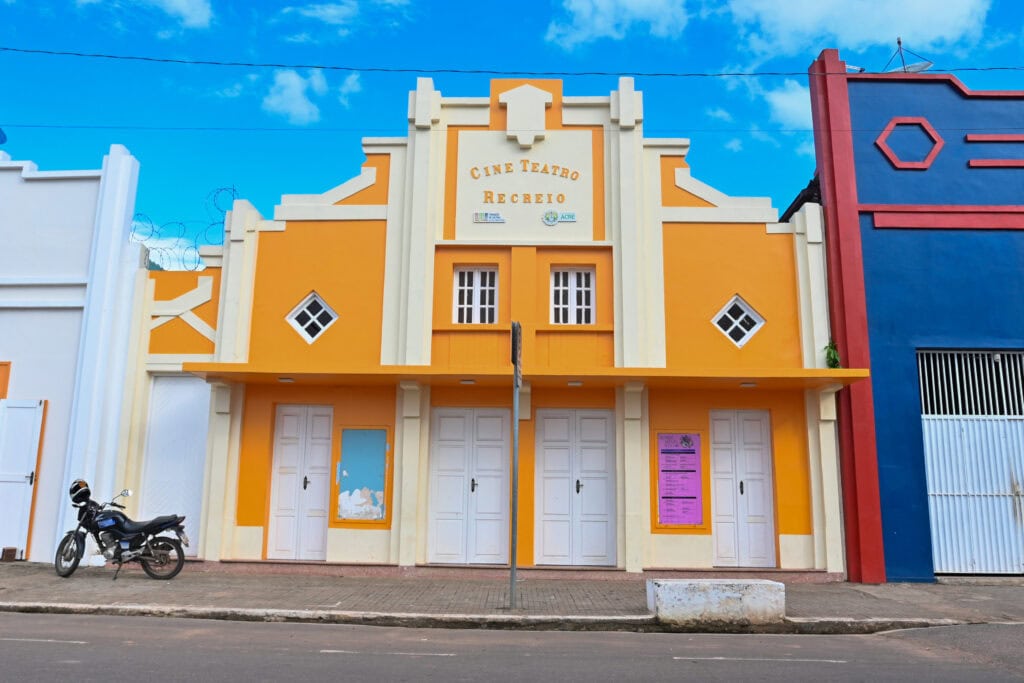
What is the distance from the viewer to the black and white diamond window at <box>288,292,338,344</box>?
41.7ft

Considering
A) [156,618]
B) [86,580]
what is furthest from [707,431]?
[86,580]

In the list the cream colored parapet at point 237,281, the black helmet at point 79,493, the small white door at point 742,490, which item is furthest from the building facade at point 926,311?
the black helmet at point 79,493

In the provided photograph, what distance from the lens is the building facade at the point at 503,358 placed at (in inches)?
473

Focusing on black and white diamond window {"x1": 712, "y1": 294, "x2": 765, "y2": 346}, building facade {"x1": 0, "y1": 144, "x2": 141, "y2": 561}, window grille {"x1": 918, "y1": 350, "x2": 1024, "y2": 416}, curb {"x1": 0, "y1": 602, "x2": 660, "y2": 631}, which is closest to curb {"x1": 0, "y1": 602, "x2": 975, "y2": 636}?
curb {"x1": 0, "y1": 602, "x2": 660, "y2": 631}

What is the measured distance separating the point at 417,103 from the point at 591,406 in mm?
5786

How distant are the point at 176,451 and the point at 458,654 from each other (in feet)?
24.9

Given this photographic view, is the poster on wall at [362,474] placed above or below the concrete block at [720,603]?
above

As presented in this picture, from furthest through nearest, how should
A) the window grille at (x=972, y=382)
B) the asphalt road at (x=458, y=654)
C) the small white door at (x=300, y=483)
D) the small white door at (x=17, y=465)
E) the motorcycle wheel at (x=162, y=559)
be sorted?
the small white door at (x=17, y=465), the small white door at (x=300, y=483), the window grille at (x=972, y=382), the motorcycle wheel at (x=162, y=559), the asphalt road at (x=458, y=654)

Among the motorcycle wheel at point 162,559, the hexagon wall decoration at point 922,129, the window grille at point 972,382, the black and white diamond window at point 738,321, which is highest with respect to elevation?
the hexagon wall decoration at point 922,129

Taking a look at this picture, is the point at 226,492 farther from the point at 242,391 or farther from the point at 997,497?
the point at 997,497

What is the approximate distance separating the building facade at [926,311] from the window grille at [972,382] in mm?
21

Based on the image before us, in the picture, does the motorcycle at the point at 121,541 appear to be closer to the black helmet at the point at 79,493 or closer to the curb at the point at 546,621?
the black helmet at the point at 79,493

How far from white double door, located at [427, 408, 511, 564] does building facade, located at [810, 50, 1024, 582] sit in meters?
5.28

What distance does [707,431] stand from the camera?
12.2 metres
